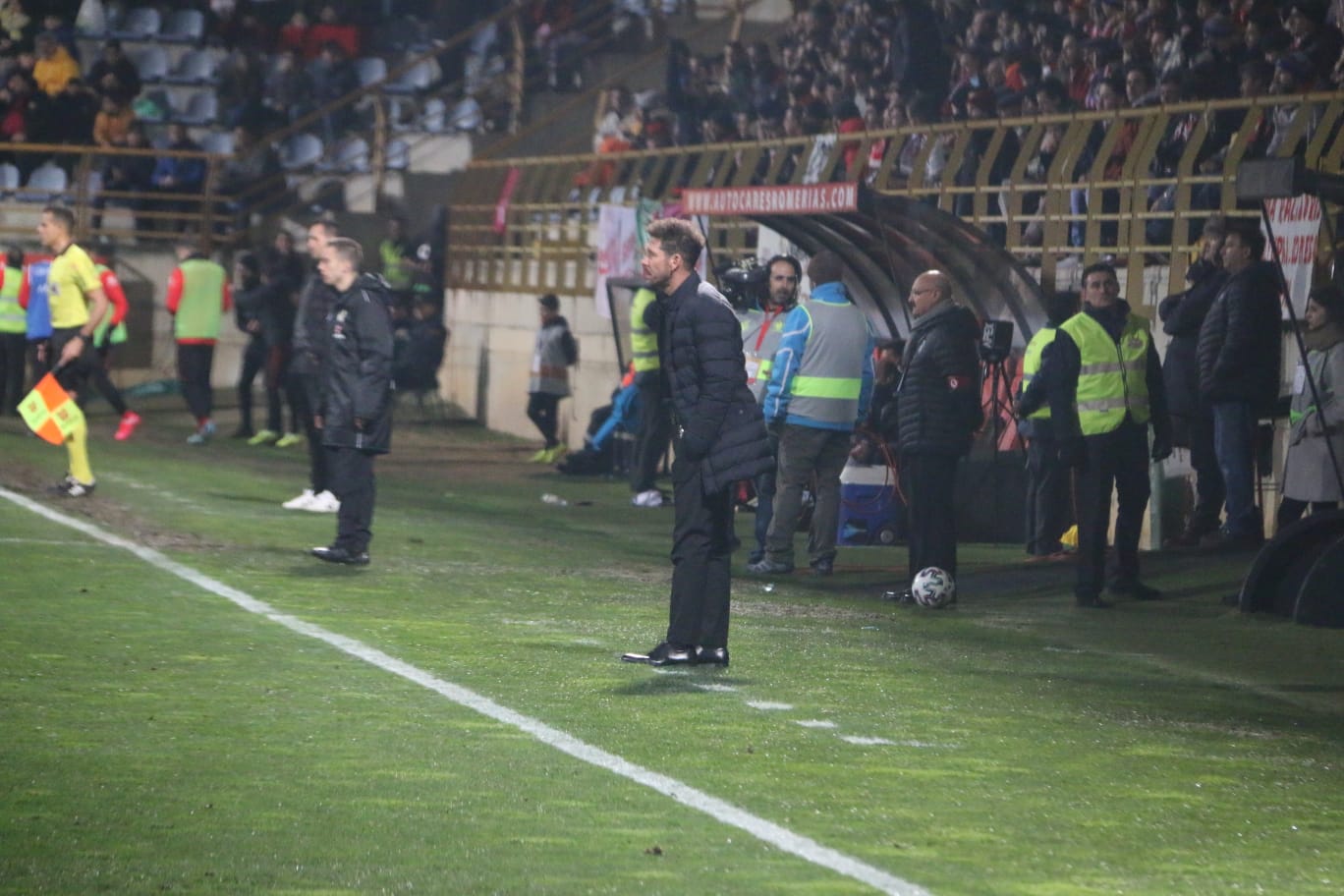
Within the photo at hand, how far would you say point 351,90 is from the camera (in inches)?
1334

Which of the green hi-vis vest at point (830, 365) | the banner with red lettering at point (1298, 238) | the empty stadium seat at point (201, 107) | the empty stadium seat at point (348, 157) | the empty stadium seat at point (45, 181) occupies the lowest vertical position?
the green hi-vis vest at point (830, 365)

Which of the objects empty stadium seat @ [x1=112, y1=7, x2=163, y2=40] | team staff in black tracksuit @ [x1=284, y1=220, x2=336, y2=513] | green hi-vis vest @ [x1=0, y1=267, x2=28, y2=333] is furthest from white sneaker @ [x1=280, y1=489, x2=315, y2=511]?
empty stadium seat @ [x1=112, y1=7, x2=163, y2=40]

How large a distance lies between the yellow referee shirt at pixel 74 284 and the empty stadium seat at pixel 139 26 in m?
19.2

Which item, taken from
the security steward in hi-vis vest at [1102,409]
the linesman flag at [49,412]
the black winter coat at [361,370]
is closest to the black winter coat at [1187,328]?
the security steward in hi-vis vest at [1102,409]

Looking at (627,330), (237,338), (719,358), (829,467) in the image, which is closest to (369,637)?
(719,358)

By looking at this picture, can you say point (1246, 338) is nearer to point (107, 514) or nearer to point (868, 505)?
point (868, 505)

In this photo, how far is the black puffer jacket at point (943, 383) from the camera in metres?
12.1

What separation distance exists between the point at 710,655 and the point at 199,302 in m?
15.2

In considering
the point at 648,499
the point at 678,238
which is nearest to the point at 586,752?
the point at 678,238

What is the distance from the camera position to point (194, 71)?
1358 inches

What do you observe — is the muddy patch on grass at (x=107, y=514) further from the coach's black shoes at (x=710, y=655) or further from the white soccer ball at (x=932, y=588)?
the coach's black shoes at (x=710, y=655)

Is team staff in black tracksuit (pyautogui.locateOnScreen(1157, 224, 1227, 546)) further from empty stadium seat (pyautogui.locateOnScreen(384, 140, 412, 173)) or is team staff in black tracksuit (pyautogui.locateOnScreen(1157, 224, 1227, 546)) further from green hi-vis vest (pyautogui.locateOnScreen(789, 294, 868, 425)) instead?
empty stadium seat (pyautogui.locateOnScreen(384, 140, 412, 173))

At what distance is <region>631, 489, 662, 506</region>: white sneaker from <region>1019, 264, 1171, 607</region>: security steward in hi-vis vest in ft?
21.2

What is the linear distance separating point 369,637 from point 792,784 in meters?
3.51
